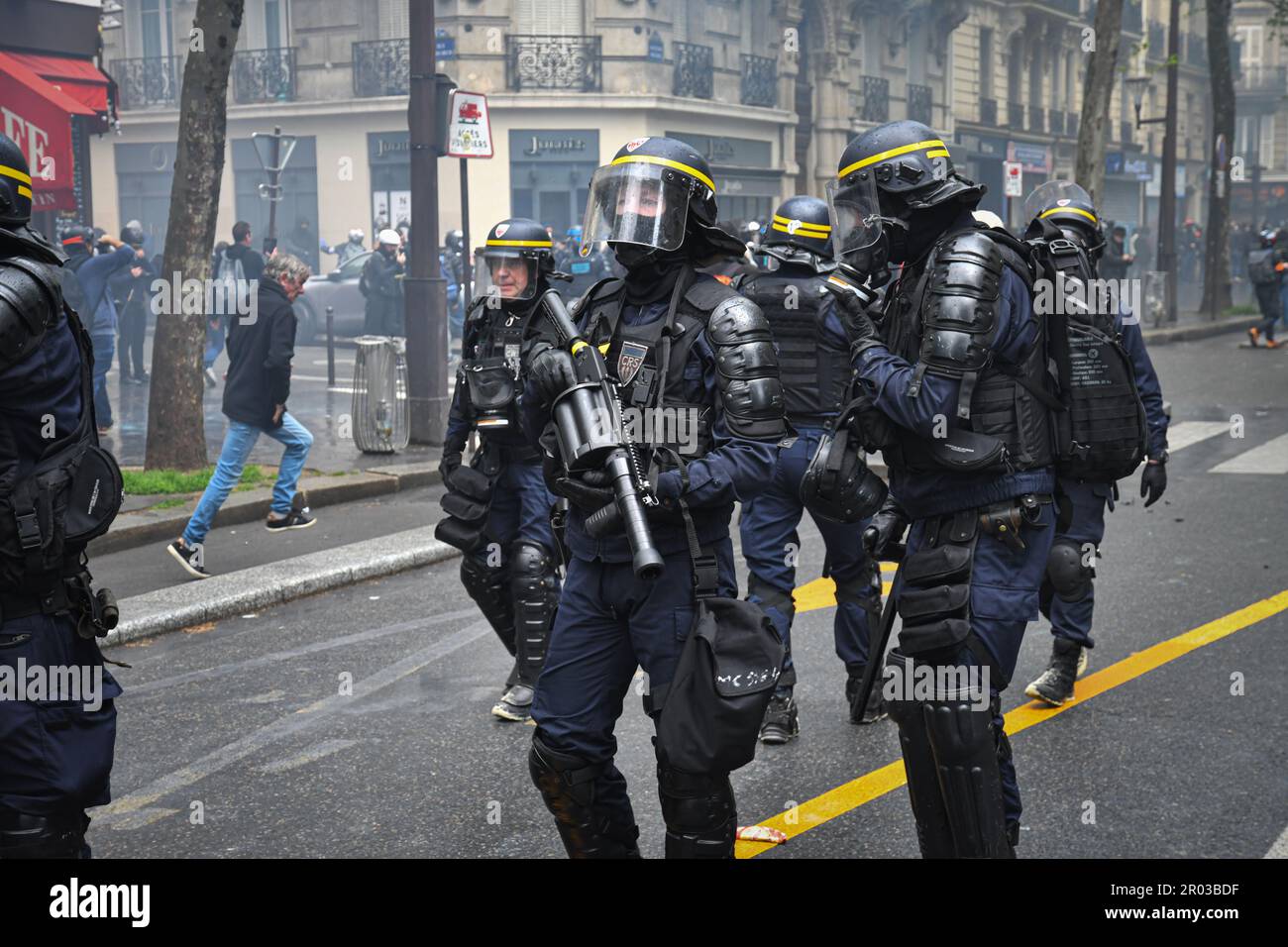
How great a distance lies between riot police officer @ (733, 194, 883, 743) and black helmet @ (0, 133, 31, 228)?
282cm

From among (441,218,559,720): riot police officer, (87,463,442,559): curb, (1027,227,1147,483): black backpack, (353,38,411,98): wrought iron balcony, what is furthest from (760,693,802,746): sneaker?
(353,38,411,98): wrought iron balcony

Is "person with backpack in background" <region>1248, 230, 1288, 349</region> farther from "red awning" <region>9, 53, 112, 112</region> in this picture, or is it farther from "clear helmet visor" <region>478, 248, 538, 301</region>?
"clear helmet visor" <region>478, 248, 538, 301</region>

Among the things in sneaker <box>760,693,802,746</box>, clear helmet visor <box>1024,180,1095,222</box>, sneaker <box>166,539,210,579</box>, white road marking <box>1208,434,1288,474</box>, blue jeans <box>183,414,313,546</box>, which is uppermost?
clear helmet visor <box>1024,180,1095,222</box>

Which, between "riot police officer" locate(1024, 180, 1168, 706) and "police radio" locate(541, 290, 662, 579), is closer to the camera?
"police radio" locate(541, 290, 662, 579)

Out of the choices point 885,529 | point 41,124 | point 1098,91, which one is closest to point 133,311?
point 41,124

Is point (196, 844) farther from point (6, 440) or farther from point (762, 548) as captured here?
point (762, 548)

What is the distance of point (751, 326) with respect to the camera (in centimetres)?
367

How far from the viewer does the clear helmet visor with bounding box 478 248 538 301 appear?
19.4ft

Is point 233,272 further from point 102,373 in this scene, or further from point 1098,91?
point 1098,91

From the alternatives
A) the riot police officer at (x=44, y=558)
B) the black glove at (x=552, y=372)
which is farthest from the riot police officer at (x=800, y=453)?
the riot police officer at (x=44, y=558)

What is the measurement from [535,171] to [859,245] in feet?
90.5

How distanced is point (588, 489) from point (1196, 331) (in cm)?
2265

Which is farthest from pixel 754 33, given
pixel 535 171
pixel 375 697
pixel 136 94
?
pixel 375 697
